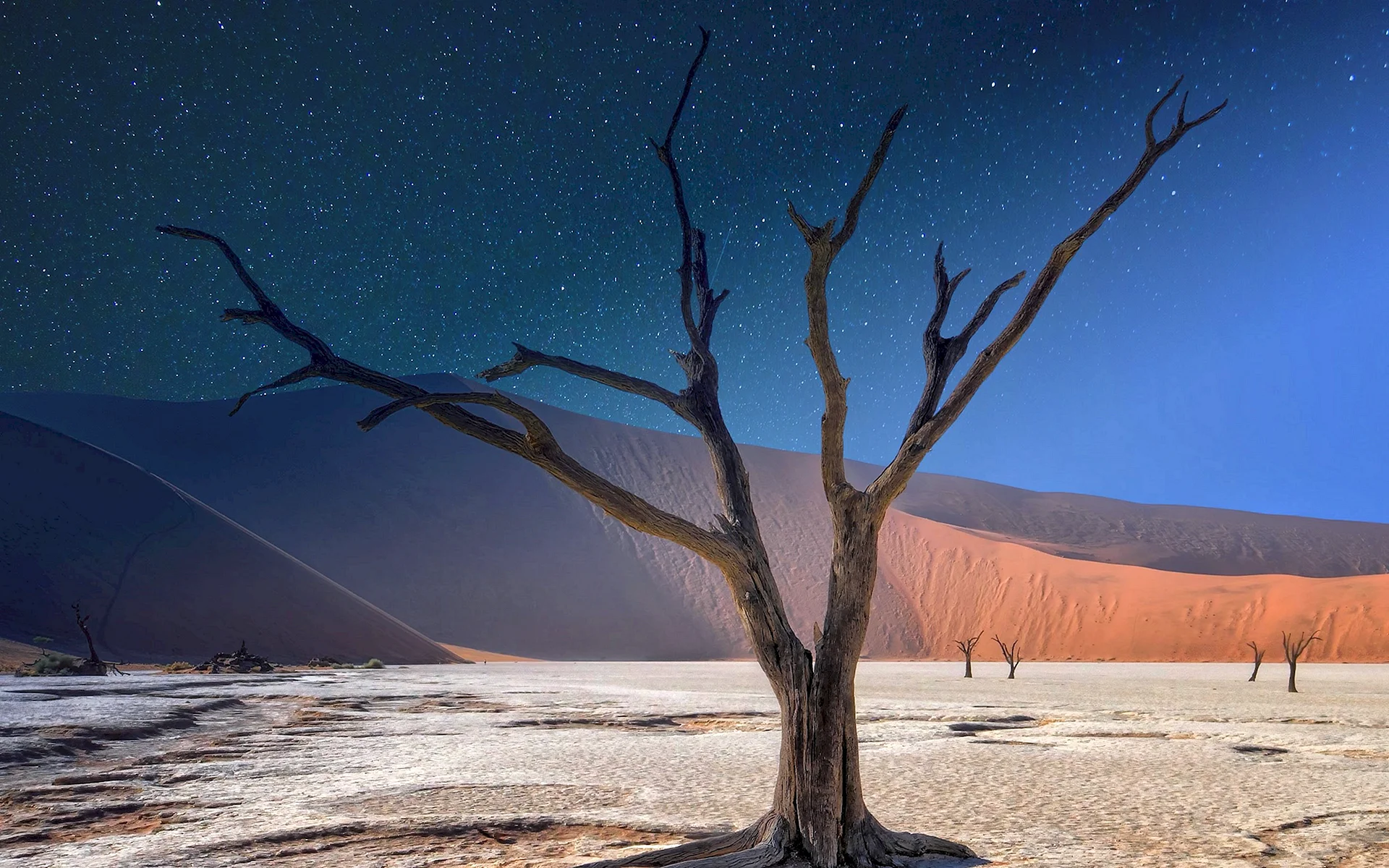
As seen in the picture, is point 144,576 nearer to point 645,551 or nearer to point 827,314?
point 645,551

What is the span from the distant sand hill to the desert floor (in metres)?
38.5

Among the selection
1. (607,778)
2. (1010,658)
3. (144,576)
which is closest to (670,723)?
(607,778)

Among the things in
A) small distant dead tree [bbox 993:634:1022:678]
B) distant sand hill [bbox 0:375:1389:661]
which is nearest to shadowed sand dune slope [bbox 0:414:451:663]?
distant sand hill [bbox 0:375:1389:661]

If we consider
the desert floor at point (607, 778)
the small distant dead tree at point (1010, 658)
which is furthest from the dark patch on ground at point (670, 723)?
the small distant dead tree at point (1010, 658)

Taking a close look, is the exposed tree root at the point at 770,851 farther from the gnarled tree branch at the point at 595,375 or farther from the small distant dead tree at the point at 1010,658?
the small distant dead tree at the point at 1010,658

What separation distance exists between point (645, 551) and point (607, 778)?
62.8 metres

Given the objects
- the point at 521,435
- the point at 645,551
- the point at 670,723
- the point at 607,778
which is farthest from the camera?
the point at 645,551

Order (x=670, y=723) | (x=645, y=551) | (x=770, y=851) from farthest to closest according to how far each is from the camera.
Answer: (x=645, y=551)
(x=670, y=723)
(x=770, y=851)

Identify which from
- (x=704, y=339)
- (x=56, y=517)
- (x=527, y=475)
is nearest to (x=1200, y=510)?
(x=527, y=475)

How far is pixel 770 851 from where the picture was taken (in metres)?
4.52

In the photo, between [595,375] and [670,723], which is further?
[670,723]

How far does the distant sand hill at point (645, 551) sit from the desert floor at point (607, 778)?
126 ft

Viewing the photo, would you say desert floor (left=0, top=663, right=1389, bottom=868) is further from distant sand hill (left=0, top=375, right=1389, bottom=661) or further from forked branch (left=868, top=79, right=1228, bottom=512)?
distant sand hill (left=0, top=375, right=1389, bottom=661)

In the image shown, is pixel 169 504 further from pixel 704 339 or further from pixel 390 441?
pixel 704 339
